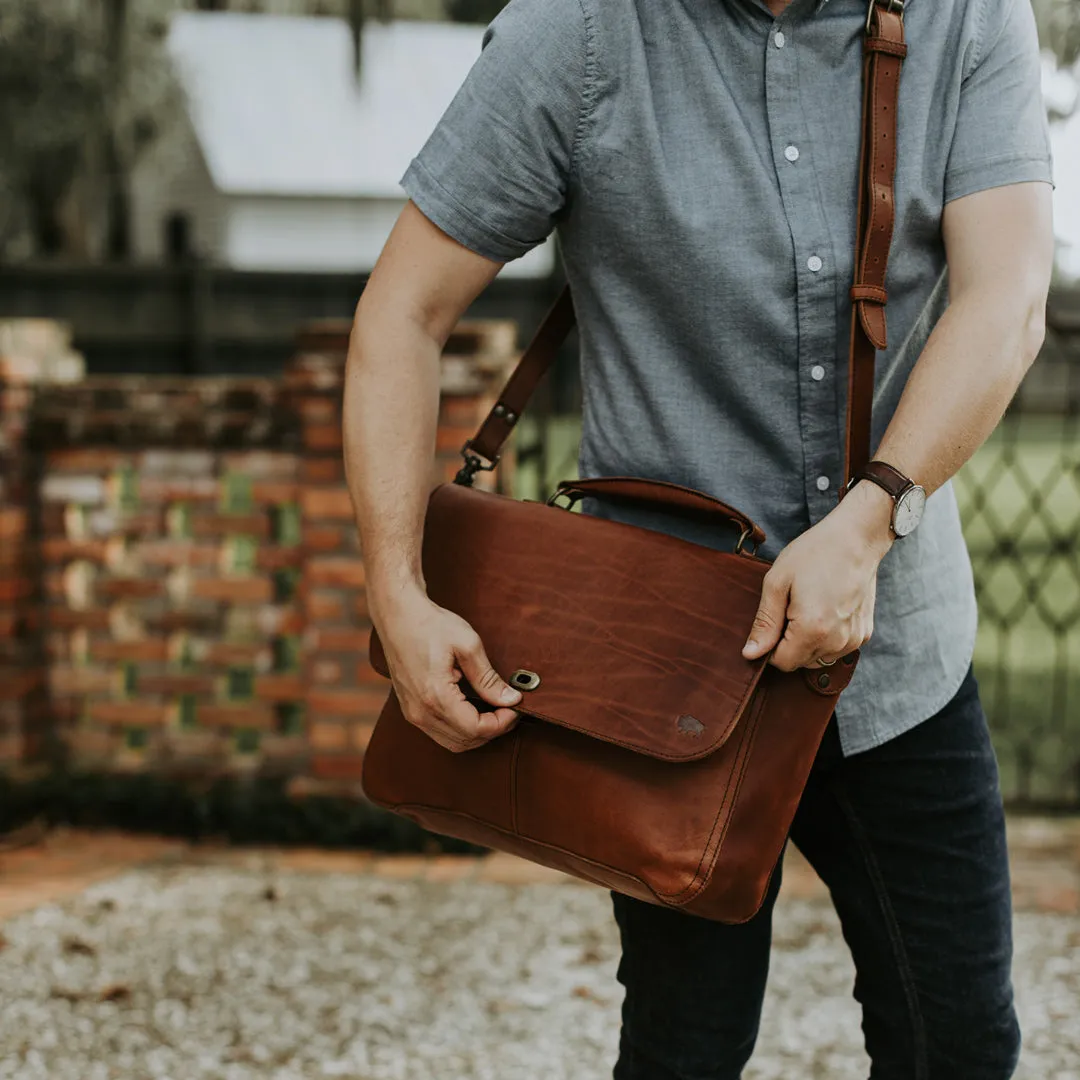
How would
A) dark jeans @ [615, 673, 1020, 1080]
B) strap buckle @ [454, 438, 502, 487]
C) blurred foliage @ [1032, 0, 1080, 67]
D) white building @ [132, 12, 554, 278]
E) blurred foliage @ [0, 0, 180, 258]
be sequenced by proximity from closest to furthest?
dark jeans @ [615, 673, 1020, 1080], strap buckle @ [454, 438, 502, 487], blurred foliage @ [1032, 0, 1080, 67], blurred foliage @ [0, 0, 180, 258], white building @ [132, 12, 554, 278]

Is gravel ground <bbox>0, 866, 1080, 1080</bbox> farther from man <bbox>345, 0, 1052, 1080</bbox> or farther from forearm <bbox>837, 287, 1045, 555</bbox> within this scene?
forearm <bbox>837, 287, 1045, 555</bbox>

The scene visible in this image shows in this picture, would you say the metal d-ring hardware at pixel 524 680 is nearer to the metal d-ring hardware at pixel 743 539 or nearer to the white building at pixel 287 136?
the metal d-ring hardware at pixel 743 539

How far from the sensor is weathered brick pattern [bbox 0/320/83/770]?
3789mm

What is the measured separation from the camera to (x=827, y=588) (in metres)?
1.21

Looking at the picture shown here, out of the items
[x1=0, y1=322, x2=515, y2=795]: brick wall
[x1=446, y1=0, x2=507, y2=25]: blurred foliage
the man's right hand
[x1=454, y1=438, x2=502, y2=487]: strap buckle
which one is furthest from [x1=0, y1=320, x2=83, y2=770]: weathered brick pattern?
[x1=446, y1=0, x2=507, y2=25]: blurred foliage

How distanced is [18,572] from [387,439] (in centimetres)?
277

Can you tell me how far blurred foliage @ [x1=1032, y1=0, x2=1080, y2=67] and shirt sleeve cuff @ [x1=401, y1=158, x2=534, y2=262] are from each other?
3643mm

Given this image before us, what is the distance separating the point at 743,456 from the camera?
1.41 m

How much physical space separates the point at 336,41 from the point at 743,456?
61.5 feet

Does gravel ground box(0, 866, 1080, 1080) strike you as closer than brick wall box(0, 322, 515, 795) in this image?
Yes

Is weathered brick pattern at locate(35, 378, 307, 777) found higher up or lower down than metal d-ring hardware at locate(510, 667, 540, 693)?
lower down

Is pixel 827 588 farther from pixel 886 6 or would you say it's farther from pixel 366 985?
pixel 366 985

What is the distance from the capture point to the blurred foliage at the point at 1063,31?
4.34 meters

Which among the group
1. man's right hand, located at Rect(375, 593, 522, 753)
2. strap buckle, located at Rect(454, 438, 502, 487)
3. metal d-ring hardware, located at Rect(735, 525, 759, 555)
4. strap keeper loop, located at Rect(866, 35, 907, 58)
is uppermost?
strap keeper loop, located at Rect(866, 35, 907, 58)
